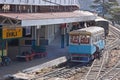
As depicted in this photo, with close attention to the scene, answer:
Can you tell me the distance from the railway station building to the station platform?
114 cm

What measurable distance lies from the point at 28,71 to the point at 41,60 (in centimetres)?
460

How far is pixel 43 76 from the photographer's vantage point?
1975 centimetres

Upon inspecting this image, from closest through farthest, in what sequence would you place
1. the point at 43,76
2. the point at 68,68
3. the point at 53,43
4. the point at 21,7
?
the point at 43,76, the point at 68,68, the point at 21,7, the point at 53,43

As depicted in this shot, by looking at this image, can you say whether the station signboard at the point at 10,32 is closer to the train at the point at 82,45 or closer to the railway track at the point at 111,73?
the train at the point at 82,45

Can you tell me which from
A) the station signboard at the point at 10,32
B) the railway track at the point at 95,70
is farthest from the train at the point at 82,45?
the station signboard at the point at 10,32

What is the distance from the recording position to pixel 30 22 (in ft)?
65.2

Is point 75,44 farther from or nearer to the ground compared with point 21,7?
nearer to the ground

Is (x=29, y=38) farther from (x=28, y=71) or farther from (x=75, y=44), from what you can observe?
(x=28, y=71)

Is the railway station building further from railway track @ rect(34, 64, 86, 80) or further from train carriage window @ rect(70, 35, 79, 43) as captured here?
railway track @ rect(34, 64, 86, 80)

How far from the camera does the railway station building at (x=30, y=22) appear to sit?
66.3 feet

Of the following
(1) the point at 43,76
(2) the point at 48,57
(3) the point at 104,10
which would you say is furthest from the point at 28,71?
(3) the point at 104,10

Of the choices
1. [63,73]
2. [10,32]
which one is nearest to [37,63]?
[63,73]

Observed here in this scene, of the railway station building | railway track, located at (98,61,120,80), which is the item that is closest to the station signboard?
the railway station building

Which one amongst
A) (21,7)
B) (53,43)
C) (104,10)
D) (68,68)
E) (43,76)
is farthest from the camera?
(104,10)
